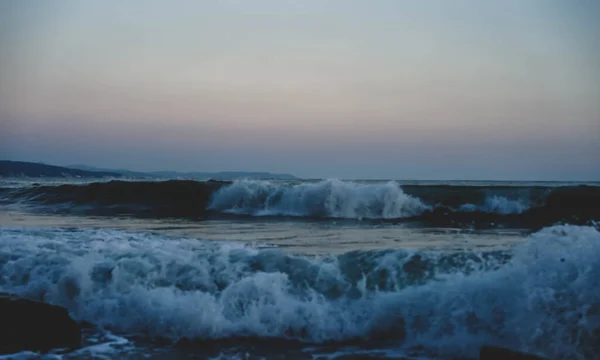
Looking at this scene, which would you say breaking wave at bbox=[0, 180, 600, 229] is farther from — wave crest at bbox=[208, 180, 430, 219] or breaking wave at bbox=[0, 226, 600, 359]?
breaking wave at bbox=[0, 226, 600, 359]

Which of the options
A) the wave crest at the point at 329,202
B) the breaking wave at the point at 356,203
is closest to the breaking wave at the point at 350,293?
the breaking wave at the point at 356,203

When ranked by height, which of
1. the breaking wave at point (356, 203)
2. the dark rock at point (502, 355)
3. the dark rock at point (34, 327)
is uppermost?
the breaking wave at point (356, 203)

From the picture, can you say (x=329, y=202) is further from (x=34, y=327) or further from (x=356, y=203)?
(x=34, y=327)

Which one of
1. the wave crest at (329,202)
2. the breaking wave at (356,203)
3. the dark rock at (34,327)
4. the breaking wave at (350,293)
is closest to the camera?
the dark rock at (34,327)

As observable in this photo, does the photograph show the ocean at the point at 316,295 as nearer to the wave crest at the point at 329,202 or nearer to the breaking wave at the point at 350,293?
the breaking wave at the point at 350,293

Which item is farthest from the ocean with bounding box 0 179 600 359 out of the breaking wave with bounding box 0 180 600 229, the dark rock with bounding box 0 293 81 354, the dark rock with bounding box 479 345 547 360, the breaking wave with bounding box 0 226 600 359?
the breaking wave with bounding box 0 180 600 229

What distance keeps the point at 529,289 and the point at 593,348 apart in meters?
0.76

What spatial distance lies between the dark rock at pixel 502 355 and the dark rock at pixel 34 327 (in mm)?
3529

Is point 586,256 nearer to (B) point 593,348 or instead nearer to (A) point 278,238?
(B) point 593,348

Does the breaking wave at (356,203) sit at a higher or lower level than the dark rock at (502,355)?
higher

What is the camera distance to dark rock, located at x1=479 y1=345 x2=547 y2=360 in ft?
13.0

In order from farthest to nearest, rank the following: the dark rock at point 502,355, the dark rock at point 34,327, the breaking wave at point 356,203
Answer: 1. the breaking wave at point 356,203
2. the dark rock at point 34,327
3. the dark rock at point 502,355

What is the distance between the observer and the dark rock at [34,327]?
15.8 ft

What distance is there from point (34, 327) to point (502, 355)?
4.00m
